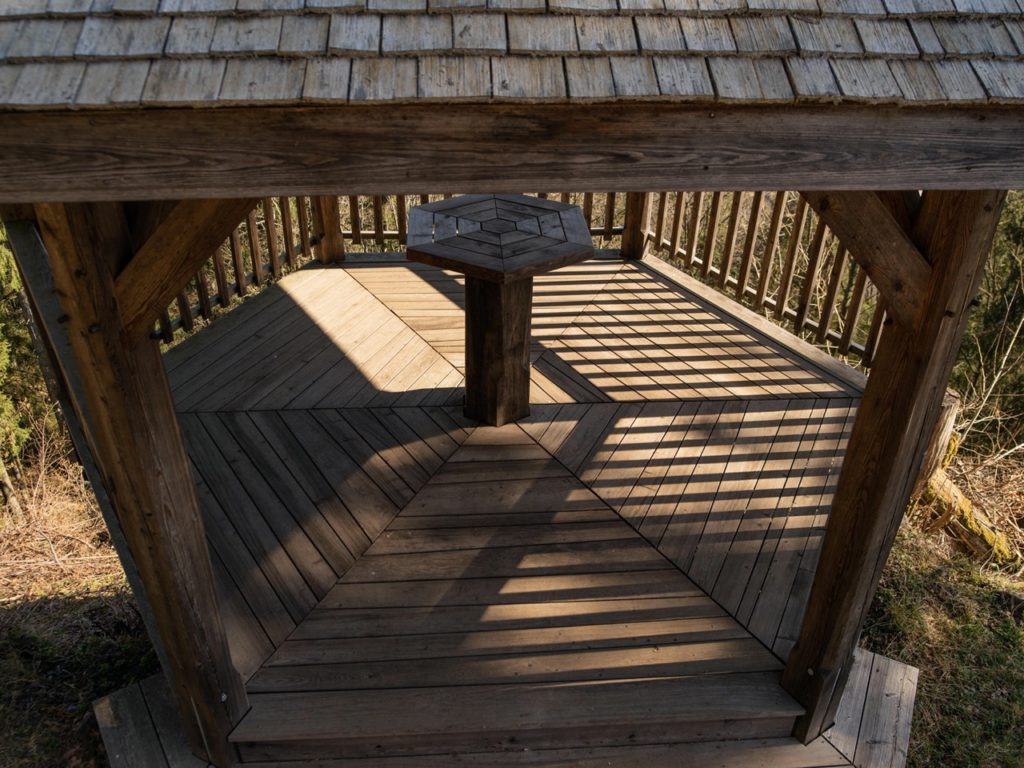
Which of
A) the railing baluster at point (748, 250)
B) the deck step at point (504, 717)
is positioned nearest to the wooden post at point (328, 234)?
the railing baluster at point (748, 250)

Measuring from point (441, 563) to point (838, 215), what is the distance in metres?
2.07

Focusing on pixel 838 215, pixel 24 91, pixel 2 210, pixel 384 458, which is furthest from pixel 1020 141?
pixel 384 458

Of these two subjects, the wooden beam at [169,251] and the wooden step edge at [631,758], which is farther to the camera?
the wooden step edge at [631,758]

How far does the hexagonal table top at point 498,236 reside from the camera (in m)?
3.65

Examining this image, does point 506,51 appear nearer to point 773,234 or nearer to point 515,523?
point 515,523

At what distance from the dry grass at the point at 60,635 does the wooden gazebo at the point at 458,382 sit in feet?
1.89

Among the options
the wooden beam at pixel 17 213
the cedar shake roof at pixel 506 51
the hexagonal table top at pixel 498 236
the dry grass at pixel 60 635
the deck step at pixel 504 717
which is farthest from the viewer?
the hexagonal table top at pixel 498 236

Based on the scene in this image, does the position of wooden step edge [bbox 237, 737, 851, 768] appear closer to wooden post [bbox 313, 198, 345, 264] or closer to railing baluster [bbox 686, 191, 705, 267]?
railing baluster [bbox 686, 191, 705, 267]

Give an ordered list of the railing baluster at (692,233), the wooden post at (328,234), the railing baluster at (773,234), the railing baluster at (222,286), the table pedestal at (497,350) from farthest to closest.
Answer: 1. the wooden post at (328,234)
2. the railing baluster at (692,233)
3. the railing baluster at (222,286)
4. the railing baluster at (773,234)
5. the table pedestal at (497,350)

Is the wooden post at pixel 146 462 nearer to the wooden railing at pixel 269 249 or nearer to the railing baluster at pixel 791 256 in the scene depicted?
the wooden railing at pixel 269 249

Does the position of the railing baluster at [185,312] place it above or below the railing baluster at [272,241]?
below

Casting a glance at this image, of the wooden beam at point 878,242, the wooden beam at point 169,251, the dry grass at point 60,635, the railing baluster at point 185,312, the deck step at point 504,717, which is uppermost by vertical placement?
the wooden beam at point 878,242

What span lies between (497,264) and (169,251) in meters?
1.86

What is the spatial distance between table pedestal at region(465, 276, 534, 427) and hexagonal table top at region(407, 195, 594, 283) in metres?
0.14
